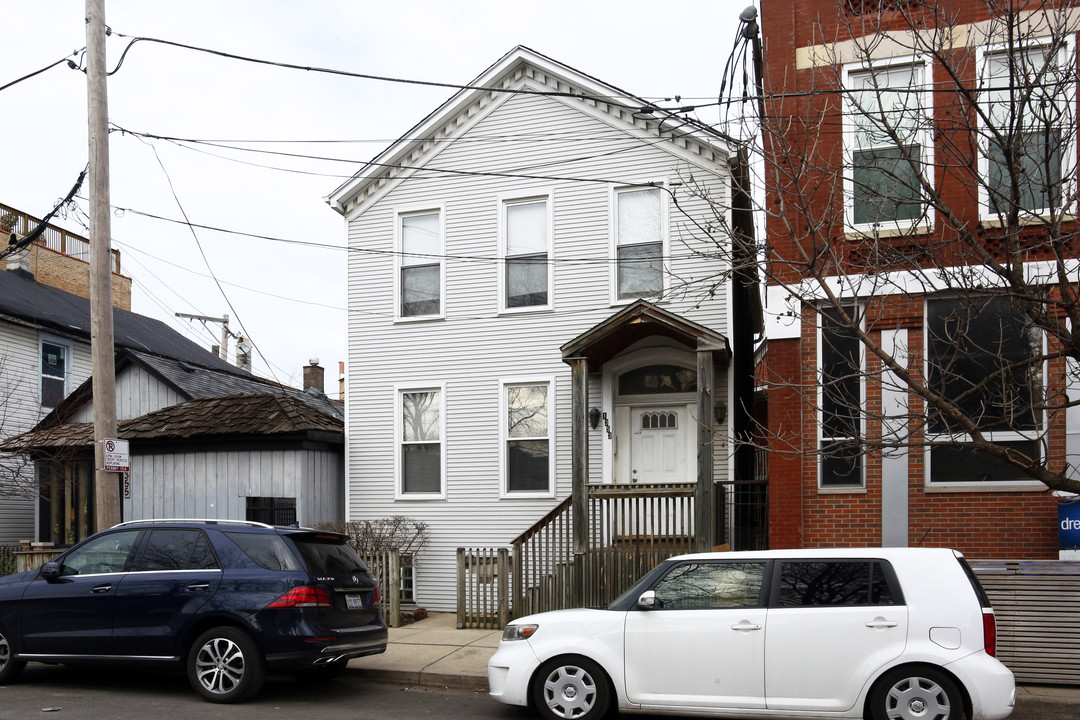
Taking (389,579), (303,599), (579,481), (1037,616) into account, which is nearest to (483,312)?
(579,481)

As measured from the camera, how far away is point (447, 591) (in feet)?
49.7

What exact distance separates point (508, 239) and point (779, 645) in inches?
367

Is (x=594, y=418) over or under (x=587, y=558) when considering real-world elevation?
over

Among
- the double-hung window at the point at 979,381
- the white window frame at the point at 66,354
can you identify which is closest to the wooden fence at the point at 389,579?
the double-hung window at the point at 979,381

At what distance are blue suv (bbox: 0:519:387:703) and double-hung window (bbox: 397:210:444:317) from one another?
6.53 m

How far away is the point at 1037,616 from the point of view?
9.20 m

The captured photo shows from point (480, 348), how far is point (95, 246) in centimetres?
602

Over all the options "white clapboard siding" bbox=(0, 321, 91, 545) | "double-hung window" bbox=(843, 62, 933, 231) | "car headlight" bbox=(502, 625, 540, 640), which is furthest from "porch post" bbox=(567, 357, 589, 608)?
"white clapboard siding" bbox=(0, 321, 91, 545)

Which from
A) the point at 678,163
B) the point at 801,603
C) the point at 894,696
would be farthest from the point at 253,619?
the point at 678,163

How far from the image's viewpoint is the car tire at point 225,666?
874 cm

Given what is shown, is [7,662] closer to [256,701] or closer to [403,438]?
[256,701]

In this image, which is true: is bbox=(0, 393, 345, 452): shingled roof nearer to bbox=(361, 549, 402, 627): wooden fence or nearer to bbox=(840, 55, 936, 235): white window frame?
bbox=(361, 549, 402, 627): wooden fence

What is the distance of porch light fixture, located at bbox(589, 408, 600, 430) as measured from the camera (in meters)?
14.5

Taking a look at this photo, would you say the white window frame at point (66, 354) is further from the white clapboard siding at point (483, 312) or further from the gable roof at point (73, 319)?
the white clapboard siding at point (483, 312)
